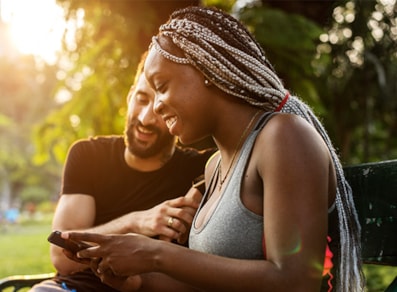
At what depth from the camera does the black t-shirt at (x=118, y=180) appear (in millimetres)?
2918

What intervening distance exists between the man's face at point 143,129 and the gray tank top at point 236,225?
1.17 meters

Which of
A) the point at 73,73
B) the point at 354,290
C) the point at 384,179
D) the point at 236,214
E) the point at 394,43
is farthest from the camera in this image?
the point at 394,43

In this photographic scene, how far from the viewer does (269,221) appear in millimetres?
1570

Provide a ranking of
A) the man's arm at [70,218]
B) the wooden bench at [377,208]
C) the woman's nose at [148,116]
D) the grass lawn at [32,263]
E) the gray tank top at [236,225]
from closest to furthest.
→ the gray tank top at [236,225], the wooden bench at [377,208], the man's arm at [70,218], the woman's nose at [148,116], the grass lawn at [32,263]

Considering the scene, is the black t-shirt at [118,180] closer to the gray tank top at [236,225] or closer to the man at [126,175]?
the man at [126,175]

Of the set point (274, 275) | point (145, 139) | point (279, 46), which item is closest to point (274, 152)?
point (274, 275)

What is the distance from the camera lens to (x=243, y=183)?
1.71m

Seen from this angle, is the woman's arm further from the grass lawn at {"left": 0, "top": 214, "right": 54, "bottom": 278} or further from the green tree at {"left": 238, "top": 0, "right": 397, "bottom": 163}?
the grass lawn at {"left": 0, "top": 214, "right": 54, "bottom": 278}

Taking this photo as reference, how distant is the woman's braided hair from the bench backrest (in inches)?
9.3

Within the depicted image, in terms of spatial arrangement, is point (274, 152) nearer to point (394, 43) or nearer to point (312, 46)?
point (312, 46)

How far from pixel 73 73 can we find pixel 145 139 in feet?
10.0

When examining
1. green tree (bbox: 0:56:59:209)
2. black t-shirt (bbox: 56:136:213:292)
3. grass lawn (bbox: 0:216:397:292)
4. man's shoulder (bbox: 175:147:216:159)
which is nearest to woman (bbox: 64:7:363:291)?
black t-shirt (bbox: 56:136:213:292)

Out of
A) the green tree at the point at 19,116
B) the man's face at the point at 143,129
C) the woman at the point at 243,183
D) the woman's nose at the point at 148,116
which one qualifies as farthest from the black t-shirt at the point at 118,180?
the green tree at the point at 19,116

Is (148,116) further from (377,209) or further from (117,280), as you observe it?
(377,209)
